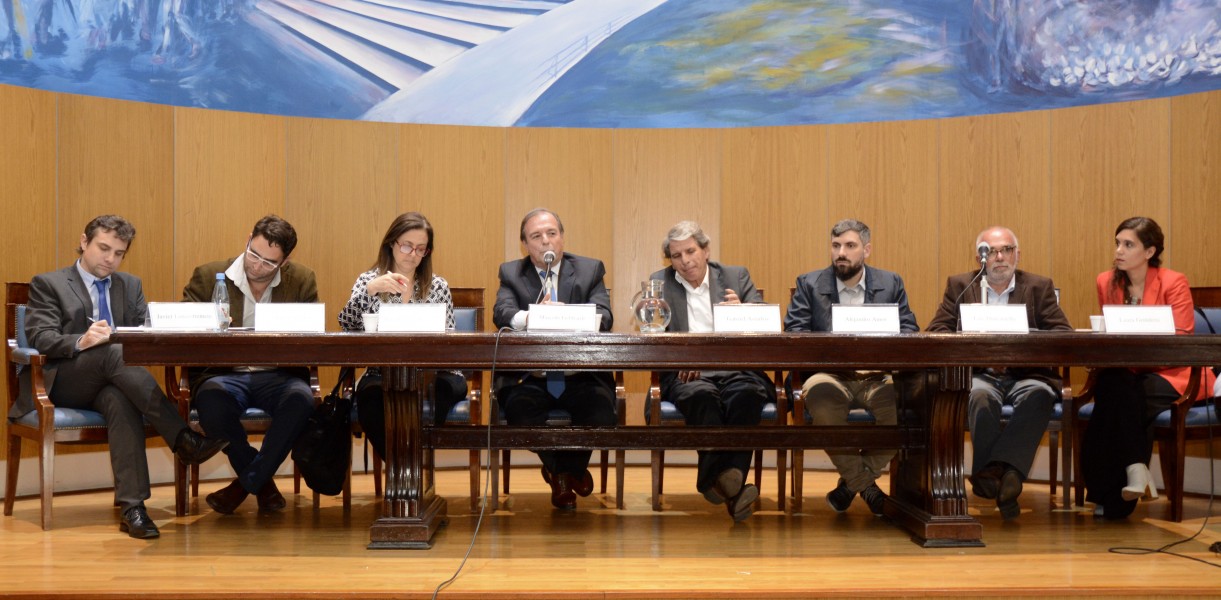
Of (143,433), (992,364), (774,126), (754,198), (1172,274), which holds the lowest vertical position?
(143,433)

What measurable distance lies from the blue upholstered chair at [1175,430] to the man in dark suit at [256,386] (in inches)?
117

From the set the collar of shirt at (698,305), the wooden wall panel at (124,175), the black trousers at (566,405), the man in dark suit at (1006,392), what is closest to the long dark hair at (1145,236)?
the man in dark suit at (1006,392)

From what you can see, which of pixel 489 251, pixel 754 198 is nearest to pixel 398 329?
pixel 489 251

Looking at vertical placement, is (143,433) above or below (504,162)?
below

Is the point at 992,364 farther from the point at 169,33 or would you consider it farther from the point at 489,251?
the point at 169,33

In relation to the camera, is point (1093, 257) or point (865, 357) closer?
point (865, 357)

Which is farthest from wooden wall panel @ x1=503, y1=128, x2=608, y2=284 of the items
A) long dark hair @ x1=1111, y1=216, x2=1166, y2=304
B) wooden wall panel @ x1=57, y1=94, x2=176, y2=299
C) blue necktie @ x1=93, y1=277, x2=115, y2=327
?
long dark hair @ x1=1111, y1=216, x2=1166, y2=304

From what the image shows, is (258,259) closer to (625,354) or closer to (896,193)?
(625,354)

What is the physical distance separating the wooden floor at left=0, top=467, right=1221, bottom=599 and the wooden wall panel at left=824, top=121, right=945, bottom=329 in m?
1.55

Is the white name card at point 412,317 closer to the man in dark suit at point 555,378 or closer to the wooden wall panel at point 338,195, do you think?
the man in dark suit at point 555,378

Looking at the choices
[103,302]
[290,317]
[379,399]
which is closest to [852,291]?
[379,399]

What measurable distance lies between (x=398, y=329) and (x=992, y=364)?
1.78 meters

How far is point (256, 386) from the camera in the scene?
145 inches

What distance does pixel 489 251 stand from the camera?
17.4 feet
